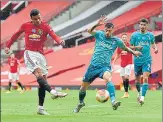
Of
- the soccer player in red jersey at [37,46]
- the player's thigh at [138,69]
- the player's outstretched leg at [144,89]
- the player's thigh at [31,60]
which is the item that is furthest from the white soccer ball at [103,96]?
the player's thigh at [138,69]

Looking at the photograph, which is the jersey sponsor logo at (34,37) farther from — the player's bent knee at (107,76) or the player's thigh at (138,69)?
the player's thigh at (138,69)

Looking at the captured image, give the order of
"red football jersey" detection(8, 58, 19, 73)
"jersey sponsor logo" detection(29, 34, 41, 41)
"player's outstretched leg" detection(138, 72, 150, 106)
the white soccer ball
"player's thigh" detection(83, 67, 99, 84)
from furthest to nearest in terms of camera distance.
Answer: "red football jersey" detection(8, 58, 19, 73)
"player's outstretched leg" detection(138, 72, 150, 106)
"player's thigh" detection(83, 67, 99, 84)
the white soccer ball
"jersey sponsor logo" detection(29, 34, 41, 41)

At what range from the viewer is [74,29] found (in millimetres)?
49438

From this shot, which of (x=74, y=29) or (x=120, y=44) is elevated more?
(x=74, y=29)

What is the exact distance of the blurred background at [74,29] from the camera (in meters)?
38.3

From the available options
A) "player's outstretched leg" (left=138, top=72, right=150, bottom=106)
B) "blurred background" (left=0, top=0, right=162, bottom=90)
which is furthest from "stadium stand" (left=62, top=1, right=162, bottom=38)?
"player's outstretched leg" (left=138, top=72, right=150, bottom=106)

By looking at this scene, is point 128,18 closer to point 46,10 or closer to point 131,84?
point 46,10

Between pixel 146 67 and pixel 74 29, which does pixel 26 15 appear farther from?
pixel 146 67

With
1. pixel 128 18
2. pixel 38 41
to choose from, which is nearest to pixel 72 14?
pixel 128 18

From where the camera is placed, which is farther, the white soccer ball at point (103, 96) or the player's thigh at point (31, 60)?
the white soccer ball at point (103, 96)

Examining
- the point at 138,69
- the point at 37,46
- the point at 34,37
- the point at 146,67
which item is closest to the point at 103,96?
the point at 37,46

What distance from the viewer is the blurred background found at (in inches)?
1507

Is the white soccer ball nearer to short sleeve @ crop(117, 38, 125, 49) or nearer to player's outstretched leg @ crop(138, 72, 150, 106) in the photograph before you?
short sleeve @ crop(117, 38, 125, 49)

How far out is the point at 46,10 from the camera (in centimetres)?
5341
